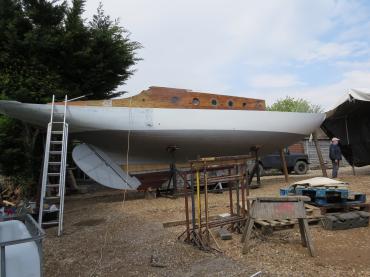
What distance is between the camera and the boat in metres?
9.05

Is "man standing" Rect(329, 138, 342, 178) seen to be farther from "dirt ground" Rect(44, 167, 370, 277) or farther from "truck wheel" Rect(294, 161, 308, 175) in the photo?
"dirt ground" Rect(44, 167, 370, 277)

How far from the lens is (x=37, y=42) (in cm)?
1173

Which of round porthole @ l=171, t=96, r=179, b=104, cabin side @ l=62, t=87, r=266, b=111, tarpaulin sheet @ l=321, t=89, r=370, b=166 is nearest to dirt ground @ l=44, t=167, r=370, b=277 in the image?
cabin side @ l=62, t=87, r=266, b=111

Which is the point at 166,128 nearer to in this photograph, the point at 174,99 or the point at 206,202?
the point at 174,99

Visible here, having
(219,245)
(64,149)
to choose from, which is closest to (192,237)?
(219,245)

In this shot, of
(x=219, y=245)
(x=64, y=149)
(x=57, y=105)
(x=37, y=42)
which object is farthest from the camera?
(x=37, y=42)

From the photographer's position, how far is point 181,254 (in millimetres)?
4609

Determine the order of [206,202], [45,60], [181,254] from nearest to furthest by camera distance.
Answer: [181,254], [206,202], [45,60]

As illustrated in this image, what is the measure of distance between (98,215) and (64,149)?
167 cm

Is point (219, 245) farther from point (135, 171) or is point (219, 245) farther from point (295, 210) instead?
point (135, 171)

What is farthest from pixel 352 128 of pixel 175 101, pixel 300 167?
pixel 175 101

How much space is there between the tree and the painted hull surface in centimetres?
260

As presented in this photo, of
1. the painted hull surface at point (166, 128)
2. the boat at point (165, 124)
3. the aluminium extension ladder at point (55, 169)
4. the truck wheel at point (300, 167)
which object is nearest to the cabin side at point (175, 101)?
the boat at point (165, 124)

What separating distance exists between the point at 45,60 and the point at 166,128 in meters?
5.36
